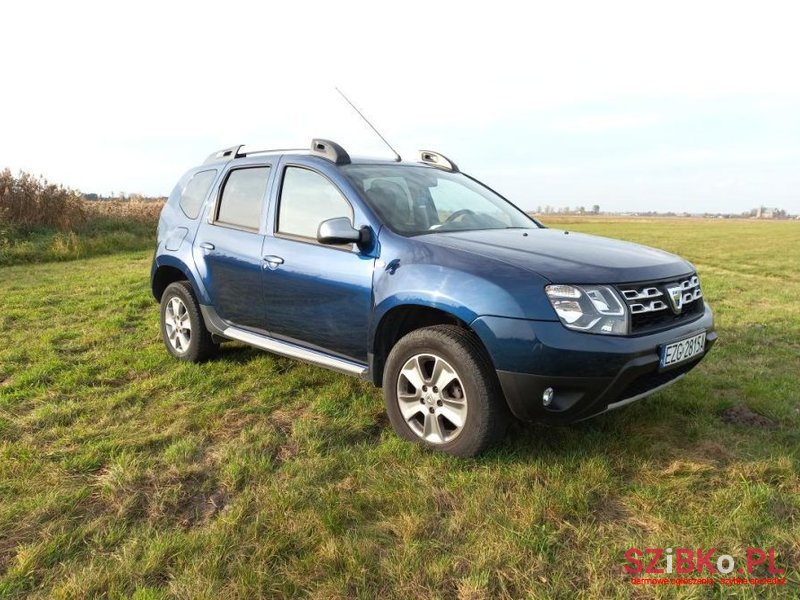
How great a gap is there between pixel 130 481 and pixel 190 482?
29 cm

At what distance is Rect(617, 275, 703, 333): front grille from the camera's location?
295 cm

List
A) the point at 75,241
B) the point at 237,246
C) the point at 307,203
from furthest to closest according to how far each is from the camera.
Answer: the point at 75,241 → the point at 237,246 → the point at 307,203

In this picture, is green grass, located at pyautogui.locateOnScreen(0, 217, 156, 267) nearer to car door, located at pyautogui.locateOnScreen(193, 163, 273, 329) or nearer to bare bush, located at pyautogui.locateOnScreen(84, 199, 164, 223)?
bare bush, located at pyautogui.locateOnScreen(84, 199, 164, 223)

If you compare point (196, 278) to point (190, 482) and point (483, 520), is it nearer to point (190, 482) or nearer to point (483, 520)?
point (190, 482)

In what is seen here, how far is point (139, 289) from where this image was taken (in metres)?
8.66

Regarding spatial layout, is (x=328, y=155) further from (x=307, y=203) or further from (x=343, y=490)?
(x=343, y=490)

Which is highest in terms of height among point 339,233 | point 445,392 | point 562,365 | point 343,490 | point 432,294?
point 339,233

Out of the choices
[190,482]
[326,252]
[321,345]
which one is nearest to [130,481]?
[190,482]

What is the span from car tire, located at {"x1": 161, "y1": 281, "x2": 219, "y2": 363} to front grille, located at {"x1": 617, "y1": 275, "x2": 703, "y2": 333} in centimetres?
330

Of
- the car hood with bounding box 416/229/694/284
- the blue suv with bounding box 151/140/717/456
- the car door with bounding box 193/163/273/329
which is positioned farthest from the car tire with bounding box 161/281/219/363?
the car hood with bounding box 416/229/694/284

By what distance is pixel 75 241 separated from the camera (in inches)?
557

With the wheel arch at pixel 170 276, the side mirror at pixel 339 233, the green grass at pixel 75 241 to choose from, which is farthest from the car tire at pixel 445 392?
the green grass at pixel 75 241

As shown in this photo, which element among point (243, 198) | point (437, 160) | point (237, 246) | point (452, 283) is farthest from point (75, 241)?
point (452, 283)

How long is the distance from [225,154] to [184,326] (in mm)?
1497
